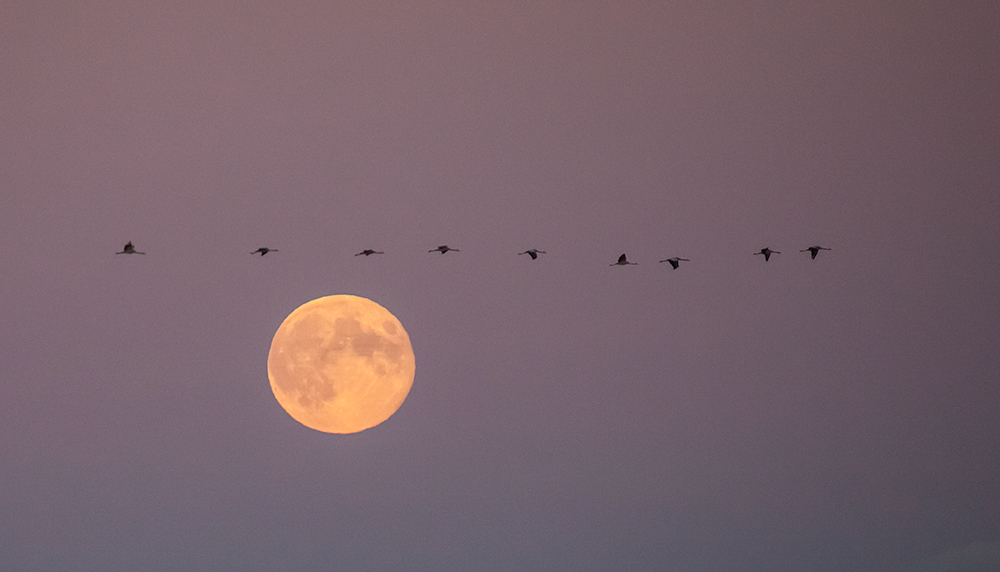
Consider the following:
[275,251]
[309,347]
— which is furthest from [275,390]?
[275,251]

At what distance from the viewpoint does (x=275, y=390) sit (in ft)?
100

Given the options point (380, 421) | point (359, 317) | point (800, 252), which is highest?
point (800, 252)

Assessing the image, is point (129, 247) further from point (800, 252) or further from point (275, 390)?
point (800, 252)

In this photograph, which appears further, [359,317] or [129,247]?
[359,317]

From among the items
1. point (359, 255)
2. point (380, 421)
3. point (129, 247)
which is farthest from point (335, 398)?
point (129, 247)

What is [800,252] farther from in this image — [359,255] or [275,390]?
[275,390]

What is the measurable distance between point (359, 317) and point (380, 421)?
2.77 m

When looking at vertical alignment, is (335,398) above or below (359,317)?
below

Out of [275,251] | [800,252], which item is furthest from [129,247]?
[800,252]

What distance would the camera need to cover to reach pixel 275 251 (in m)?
29.8

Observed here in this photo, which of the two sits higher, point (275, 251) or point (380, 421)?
point (275, 251)

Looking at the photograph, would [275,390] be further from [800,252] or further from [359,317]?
[800,252]

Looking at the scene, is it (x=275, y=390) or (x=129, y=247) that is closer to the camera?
(x=129, y=247)

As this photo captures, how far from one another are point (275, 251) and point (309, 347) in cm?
260
